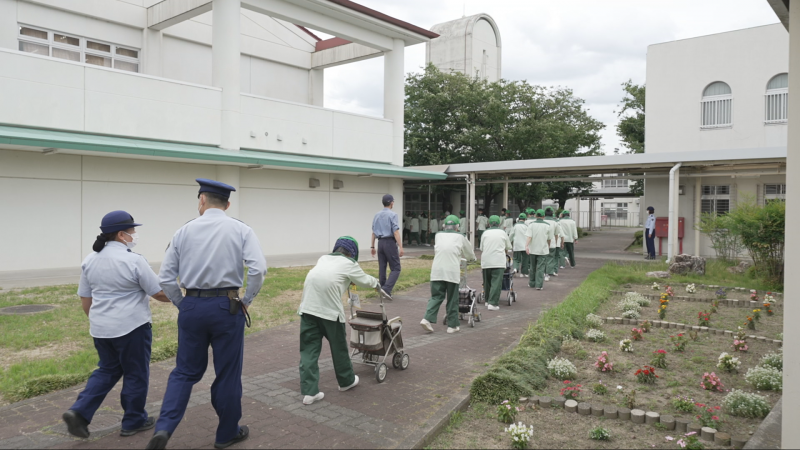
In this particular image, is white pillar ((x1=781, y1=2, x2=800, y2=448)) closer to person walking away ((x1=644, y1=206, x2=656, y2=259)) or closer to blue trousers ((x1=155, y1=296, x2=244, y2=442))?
blue trousers ((x1=155, y1=296, x2=244, y2=442))

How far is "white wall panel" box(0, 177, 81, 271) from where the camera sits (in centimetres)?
1291

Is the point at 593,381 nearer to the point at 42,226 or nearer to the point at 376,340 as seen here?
the point at 376,340

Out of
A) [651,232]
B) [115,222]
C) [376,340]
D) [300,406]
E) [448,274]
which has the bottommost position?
[300,406]

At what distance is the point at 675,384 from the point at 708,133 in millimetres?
19368

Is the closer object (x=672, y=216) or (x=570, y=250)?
(x=672, y=216)

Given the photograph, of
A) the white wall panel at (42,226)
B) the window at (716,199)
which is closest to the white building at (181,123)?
the white wall panel at (42,226)

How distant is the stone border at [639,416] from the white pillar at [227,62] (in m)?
13.5

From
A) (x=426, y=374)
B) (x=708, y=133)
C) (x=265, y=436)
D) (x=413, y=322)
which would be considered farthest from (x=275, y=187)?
(x=708, y=133)

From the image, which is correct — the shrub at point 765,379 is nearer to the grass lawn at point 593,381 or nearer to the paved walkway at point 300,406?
the grass lawn at point 593,381

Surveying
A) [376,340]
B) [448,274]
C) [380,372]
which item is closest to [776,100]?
[448,274]

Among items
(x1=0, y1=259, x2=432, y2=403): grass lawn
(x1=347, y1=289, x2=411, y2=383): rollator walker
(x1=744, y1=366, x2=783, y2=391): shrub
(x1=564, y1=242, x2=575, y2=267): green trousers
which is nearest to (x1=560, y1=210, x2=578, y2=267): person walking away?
(x1=564, y1=242, x2=575, y2=267): green trousers

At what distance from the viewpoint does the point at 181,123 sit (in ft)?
51.2

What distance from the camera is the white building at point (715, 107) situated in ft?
64.1

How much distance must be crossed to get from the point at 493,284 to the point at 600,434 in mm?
5576
